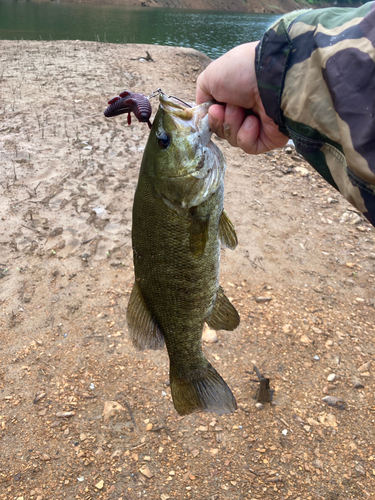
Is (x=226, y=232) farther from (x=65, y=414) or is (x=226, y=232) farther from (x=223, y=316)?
(x=65, y=414)

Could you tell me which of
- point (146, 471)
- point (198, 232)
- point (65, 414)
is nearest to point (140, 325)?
point (198, 232)

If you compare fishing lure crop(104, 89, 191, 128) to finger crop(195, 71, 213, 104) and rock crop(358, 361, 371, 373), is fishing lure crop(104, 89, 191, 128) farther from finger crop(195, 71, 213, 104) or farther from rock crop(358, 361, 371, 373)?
rock crop(358, 361, 371, 373)

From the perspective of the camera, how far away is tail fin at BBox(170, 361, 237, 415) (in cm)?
201

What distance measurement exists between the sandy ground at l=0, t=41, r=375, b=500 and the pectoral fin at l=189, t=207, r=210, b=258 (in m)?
1.97

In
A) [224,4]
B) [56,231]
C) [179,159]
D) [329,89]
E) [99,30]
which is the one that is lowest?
[56,231]

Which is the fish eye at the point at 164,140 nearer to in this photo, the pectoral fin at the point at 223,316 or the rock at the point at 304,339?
the pectoral fin at the point at 223,316

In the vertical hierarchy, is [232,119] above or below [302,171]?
above

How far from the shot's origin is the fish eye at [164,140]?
179 cm

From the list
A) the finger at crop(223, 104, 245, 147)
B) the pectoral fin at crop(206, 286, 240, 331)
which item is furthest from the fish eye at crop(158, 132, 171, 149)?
the pectoral fin at crop(206, 286, 240, 331)

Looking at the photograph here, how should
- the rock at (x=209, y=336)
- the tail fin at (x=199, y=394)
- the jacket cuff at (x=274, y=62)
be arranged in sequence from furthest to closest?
the rock at (x=209, y=336) < the tail fin at (x=199, y=394) < the jacket cuff at (x=274, y=62)

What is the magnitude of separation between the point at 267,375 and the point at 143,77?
36.4ft

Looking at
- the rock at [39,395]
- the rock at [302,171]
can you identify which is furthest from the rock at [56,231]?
the rock at [302,171]

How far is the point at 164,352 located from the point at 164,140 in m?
2.49

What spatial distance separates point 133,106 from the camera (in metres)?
1.77
